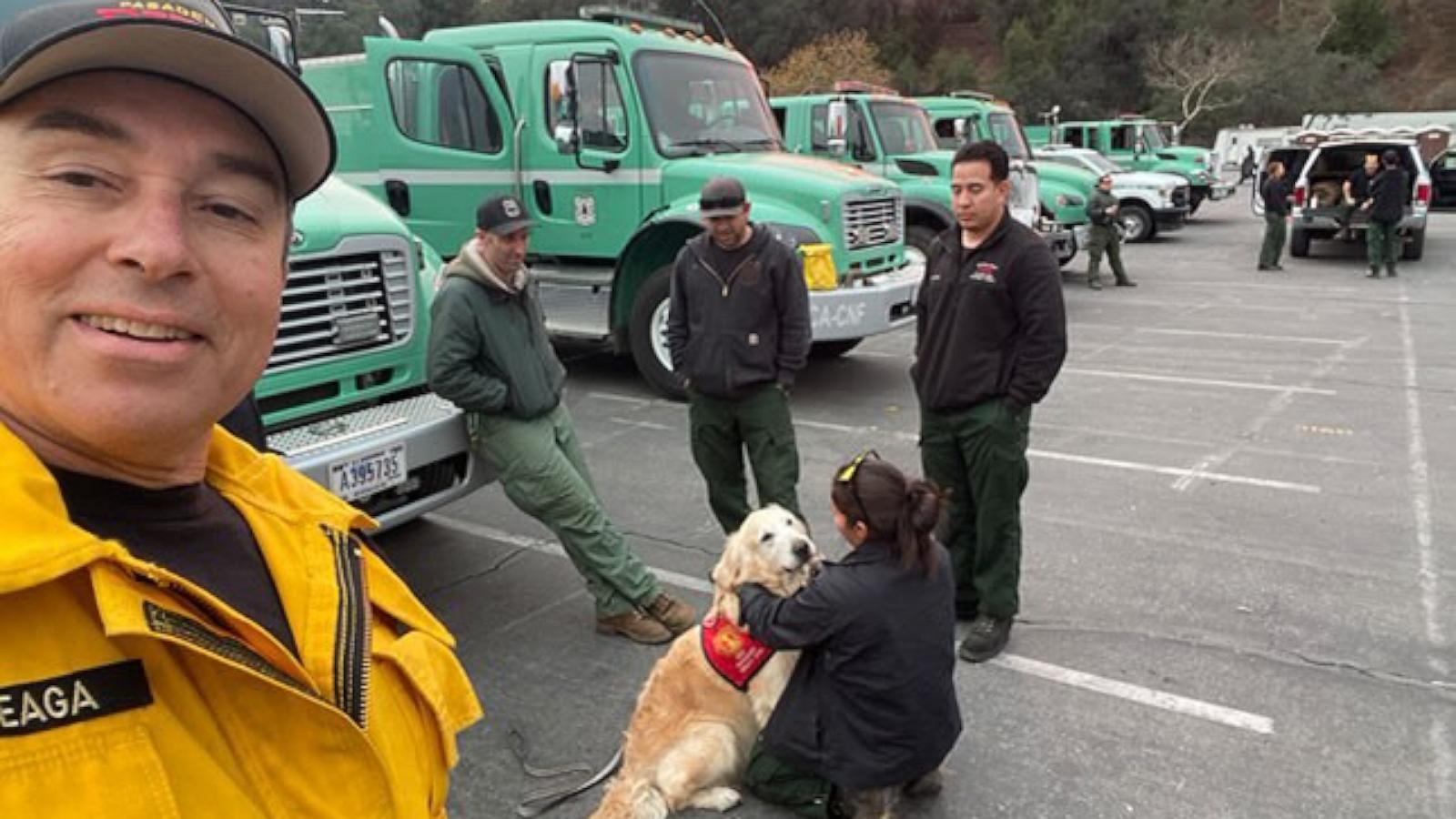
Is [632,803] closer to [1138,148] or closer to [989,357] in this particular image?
[989,357]

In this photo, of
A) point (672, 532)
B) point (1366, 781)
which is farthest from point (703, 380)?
point (1366, 781)

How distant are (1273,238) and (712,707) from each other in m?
15.9

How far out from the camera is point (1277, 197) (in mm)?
15445

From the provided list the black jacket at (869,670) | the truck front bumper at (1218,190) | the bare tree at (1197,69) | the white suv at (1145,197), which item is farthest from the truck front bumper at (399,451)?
the bare tree at (1197,69)

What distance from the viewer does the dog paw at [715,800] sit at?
2.94m

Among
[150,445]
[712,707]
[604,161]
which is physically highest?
[604,161]

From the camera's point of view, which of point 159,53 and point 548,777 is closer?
point 159,53

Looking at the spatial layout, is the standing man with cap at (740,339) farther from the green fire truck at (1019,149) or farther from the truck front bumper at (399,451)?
the green fire truck at (1019,149)

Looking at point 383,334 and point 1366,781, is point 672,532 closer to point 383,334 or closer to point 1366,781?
point 383,334

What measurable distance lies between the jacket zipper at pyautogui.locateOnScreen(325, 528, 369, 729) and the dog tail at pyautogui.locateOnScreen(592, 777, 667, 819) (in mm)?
1851

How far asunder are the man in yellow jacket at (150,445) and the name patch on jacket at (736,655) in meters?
1.97

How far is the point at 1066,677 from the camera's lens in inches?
146

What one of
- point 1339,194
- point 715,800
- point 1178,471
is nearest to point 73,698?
point 715,800

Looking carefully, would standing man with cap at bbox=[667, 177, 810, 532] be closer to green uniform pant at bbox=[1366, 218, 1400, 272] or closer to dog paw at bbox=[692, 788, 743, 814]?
dog paw at bbox=[692, 788, 743, 814]
